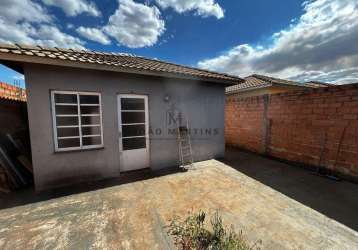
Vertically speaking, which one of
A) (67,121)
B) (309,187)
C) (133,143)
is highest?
(67,121)

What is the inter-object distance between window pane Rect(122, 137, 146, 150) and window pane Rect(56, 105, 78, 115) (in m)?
1.63

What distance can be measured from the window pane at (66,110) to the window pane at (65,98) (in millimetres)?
170

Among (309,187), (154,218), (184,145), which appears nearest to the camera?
(154,218)

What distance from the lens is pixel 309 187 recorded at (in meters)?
4.40

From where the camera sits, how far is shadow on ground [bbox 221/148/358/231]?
335cm

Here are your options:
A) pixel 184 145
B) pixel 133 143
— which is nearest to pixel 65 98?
A: pixel 133 143

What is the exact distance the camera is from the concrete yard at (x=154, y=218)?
8.20 ft

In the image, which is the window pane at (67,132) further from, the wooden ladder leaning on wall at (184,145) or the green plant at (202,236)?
the green plant at (202,236)

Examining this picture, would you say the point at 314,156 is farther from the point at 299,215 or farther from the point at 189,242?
the point at 189,242

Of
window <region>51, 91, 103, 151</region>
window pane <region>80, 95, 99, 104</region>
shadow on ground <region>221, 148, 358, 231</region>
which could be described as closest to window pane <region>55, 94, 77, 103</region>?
window <region>51, 91, 103, 151</region>

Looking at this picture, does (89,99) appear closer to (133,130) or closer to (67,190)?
(133,130)

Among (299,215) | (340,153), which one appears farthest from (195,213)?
(340,153)

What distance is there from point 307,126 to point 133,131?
6.15 metres

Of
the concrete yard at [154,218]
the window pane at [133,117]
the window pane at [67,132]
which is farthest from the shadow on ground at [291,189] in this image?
the window pane at [133,117]
